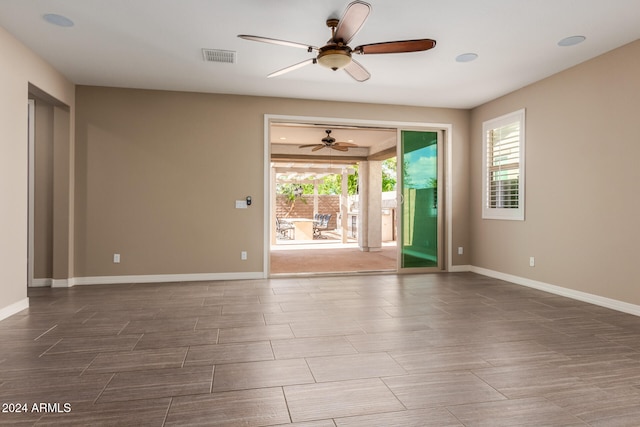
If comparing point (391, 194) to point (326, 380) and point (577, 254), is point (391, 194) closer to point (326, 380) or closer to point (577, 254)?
point (577, 254)

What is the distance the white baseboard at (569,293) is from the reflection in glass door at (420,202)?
0.92m

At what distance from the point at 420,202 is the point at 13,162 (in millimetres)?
5298

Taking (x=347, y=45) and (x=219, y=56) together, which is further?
(x=219, y=56)

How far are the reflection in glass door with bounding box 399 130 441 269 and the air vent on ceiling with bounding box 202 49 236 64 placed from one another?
314cm

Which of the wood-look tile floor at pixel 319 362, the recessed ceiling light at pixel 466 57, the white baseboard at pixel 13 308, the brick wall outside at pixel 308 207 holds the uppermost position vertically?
the recessed ceiling light at pixel 466 57

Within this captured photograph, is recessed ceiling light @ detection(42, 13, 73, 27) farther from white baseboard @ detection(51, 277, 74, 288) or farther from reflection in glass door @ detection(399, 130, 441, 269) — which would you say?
reflection in glass door @ detection(399, 130, 441, 269)

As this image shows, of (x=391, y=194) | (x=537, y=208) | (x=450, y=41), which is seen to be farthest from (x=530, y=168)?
(x=391, y=194)

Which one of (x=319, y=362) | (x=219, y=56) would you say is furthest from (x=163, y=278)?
(x=319, y=362)

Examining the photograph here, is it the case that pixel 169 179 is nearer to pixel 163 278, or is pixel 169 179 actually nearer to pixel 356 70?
pixel 163 278

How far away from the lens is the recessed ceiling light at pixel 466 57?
13.9ft

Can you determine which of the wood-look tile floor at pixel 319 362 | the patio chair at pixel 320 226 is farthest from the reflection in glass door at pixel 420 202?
the patio chair at pixel 320 226

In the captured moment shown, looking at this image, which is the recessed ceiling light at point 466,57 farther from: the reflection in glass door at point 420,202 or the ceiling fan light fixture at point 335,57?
the reflection in glass door at point 420,202

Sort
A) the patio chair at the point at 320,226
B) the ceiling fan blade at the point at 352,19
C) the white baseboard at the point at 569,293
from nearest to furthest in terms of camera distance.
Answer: the ceiling fan blade at the point at 352,19
the white baseboard at the point at 569,293
the patio chair at the point at 320,226

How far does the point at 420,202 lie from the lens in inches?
255
